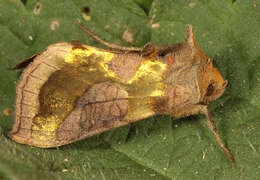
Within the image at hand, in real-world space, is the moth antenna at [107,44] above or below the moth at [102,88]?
above

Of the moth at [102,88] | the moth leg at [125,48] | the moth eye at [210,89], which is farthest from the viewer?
the moth eye at [210,89]

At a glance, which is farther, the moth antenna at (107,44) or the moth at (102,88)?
the moth antenna at (107,44)

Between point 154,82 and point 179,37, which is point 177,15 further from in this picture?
point 154,82

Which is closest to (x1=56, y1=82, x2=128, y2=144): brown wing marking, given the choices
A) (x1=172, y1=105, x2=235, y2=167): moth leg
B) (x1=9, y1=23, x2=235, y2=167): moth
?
(x1=9, y1=23, x2=235, y2=167): moth

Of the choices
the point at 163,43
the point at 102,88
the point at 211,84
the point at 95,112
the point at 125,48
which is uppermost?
the point at 163,43

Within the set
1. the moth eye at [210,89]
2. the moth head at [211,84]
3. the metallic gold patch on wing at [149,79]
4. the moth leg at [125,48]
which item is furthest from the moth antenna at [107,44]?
the moth eye at [210,89]

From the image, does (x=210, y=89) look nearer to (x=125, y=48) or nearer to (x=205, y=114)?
(x=205, y=114)

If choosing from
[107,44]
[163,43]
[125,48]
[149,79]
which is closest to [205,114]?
[149,79]

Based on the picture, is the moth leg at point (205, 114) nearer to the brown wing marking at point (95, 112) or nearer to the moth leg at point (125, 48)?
the brown wing marking at point (95, 112)
